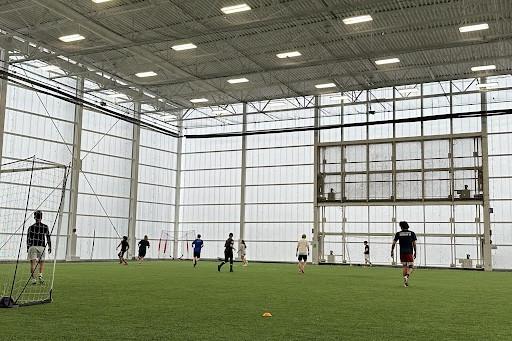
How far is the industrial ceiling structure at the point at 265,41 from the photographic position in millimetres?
29859

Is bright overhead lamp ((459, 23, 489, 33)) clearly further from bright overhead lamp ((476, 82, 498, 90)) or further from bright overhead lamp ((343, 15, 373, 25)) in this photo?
bright overhead lamp ((476, 82, 498, 90))

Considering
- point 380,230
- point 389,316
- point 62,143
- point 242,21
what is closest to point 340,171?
point 380,230

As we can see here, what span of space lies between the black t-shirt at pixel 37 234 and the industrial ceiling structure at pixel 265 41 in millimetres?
14887

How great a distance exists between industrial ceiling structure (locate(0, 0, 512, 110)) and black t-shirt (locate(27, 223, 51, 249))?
48.8 ft

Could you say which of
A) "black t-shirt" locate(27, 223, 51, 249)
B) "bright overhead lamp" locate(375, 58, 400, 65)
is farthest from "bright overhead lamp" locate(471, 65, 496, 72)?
"black t-shirt" locate(27, 223, 51, 249)

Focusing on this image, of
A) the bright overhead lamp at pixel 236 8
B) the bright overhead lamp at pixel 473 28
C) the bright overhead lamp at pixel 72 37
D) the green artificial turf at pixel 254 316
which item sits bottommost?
the green artificial turf at pixel 254 316

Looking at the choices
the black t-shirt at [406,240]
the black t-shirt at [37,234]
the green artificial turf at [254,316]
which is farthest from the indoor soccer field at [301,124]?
the black t-shirt at [37,234]

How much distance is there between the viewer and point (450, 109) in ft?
144

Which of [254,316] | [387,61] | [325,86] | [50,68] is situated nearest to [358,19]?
Result: [387,61]

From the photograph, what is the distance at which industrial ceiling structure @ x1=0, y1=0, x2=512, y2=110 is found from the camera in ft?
98.0

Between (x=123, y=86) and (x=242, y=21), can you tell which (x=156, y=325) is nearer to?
(x=242, y=21)

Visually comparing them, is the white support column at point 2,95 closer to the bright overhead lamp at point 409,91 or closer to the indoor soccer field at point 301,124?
the indoor soccer field at point 301,124

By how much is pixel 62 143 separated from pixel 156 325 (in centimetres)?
3610

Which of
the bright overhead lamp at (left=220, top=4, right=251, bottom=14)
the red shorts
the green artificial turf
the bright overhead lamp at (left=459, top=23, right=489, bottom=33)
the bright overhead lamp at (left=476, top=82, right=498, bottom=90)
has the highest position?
the bright overhead lamp at (left=459, top=23, right=489, bottom=33)
